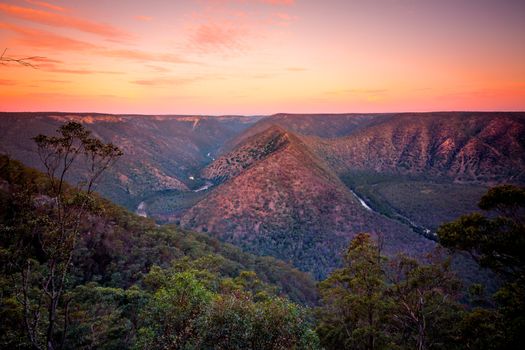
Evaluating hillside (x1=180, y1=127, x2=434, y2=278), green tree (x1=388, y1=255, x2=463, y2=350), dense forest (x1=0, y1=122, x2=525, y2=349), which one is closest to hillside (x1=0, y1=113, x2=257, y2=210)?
hillside (x1=180, y1=127, x2=434, y2=278)

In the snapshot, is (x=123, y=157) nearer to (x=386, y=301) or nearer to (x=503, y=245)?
(x=386, y=301)

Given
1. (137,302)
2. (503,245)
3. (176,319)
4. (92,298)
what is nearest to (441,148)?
(503,245)

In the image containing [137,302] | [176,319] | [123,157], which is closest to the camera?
[176,319]

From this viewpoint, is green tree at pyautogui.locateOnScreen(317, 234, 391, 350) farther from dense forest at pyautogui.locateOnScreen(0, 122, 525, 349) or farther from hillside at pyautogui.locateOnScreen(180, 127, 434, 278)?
hillside at pyautogui.locateOnScreen(180, 127, 434, 278)

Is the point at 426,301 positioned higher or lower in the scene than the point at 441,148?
lower

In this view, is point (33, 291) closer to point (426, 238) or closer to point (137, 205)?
point (426, 238)

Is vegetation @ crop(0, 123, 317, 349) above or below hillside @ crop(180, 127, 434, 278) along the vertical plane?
above
